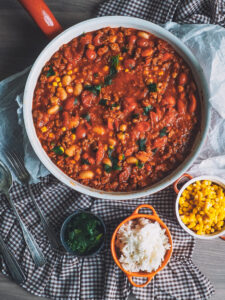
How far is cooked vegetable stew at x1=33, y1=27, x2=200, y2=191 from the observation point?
10.0 ft

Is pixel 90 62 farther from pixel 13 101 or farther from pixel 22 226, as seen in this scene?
pixel 22 226

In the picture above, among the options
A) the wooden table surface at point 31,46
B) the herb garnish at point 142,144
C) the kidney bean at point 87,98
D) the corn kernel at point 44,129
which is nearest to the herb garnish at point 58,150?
the corn kernel at point 44,129

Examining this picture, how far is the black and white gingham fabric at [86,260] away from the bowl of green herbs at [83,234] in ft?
0.40

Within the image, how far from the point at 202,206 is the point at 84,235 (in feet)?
4.04

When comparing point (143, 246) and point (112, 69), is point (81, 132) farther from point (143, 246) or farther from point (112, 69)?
point (143, 246)

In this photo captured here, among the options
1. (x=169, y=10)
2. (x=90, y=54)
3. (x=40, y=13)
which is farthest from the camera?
(x=169, y=10)

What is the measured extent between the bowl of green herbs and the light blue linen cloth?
0.59m

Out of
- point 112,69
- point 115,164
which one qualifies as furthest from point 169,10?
point 115,164

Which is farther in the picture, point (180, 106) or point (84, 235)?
point (84, 235)

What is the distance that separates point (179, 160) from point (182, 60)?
928 mm

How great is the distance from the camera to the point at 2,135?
11.8 ft

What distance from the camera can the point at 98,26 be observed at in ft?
10.5

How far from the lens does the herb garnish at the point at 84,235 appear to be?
11.3ft

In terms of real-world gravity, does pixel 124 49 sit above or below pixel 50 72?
below
